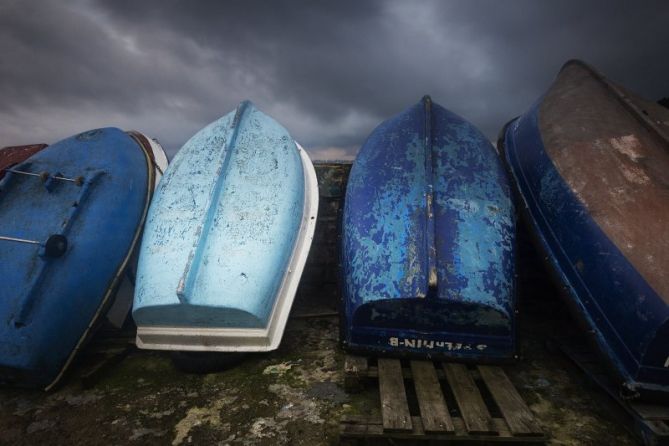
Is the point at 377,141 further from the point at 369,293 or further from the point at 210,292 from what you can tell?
the point at 210,292

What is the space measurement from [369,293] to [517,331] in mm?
1097

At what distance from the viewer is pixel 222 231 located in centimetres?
290

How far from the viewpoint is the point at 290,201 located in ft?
10.7

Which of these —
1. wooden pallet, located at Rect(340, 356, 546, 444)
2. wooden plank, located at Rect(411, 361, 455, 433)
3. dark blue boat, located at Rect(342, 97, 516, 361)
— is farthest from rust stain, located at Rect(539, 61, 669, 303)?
wooden plank, located at Rect(411, 361, 455, 433)

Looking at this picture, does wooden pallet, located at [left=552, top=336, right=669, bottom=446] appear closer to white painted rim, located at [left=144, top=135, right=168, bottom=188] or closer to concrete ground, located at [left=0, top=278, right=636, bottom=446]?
concrete ground, located at [left=0, top=278, right=636, bottom=446]

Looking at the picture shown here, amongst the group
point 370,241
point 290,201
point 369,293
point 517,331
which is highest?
point 290,201

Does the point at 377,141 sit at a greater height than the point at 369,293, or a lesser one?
greater

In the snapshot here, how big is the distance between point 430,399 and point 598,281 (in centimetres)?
145

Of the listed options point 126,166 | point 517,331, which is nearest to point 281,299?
point 517,331

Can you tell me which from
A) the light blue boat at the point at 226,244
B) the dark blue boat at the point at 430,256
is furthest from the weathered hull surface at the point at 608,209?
the light blue boat at the point at 226,244

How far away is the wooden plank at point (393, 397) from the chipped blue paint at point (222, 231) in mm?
940

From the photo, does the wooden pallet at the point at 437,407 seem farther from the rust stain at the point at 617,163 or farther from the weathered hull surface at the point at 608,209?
the rust stain at the point at 617,163

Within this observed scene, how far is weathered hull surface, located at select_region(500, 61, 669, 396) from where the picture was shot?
85.0 inches

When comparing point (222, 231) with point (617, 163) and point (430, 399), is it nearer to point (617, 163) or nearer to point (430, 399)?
point (430, 399)
